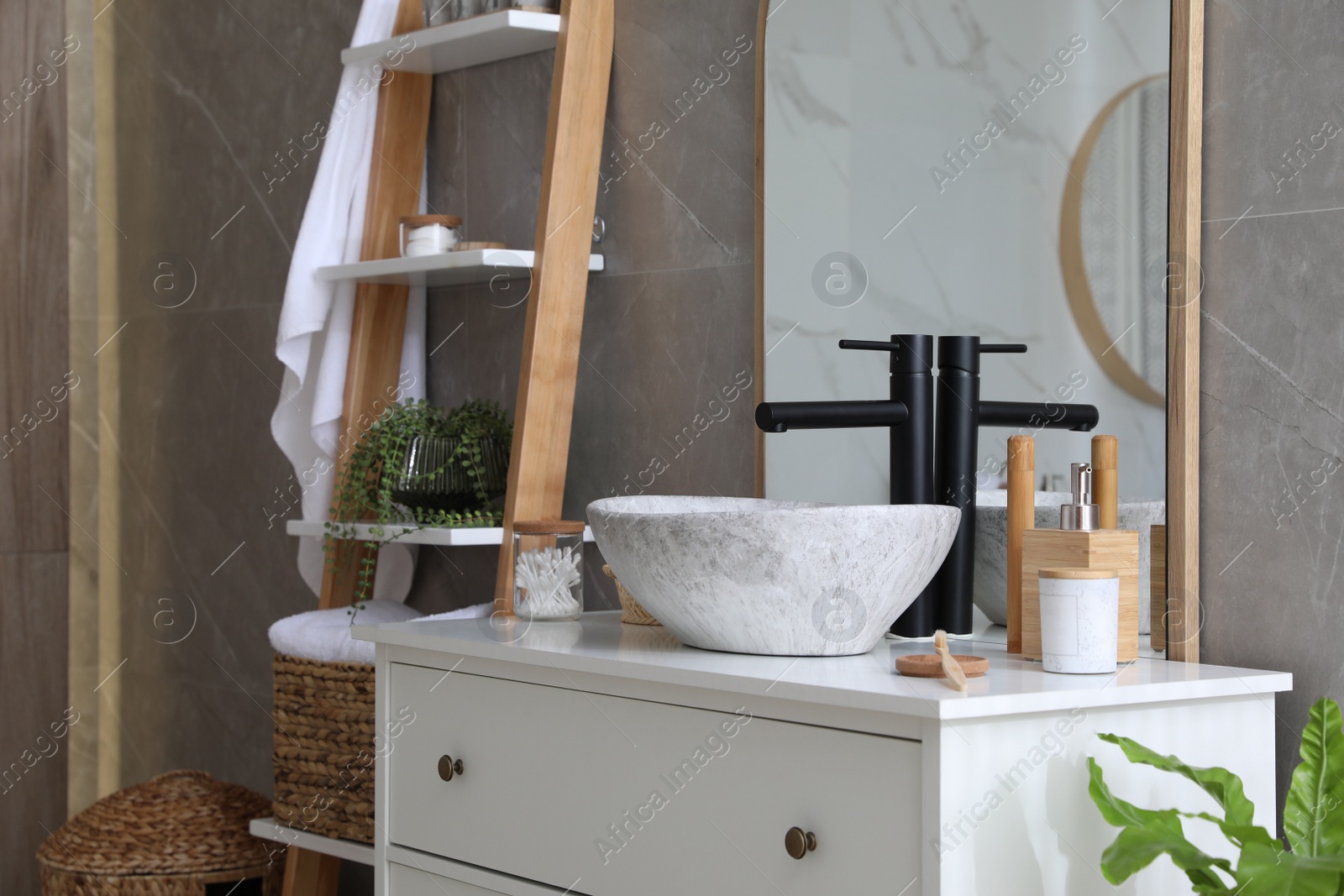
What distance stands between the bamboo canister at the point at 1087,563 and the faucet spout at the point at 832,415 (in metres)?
0.19

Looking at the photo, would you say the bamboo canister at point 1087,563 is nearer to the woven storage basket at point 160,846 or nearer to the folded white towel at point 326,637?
the folded white towel at point 326,637

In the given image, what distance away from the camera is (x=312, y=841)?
6.11ft

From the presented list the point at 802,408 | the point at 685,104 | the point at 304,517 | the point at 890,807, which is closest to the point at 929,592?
the point at 802,408

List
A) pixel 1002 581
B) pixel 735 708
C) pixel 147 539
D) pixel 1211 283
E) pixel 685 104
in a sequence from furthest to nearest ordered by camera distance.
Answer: pixel 147 539, pixel 685 104, pixel 1002 581, pixel 1211 283, pixel 735 708

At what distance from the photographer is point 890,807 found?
101 cm

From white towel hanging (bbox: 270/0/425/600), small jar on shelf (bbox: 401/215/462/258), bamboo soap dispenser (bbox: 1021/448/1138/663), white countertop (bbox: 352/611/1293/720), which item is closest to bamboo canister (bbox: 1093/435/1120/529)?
bamboo soap dispenser (bbox: 1021/448/1138/663)

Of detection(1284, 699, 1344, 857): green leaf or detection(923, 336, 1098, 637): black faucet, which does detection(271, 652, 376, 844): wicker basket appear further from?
detection(1284, 699, 1344, 857): green leaf

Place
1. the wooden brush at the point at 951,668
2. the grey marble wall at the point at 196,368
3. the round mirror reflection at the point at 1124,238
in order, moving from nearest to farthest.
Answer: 1. the wooden brush at the point at 951,668
2. the round mirror reflection at the point at 1124,238
3. the grey marble wall at the point at 196,368

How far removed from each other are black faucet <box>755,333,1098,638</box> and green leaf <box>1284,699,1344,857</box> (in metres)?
0.35

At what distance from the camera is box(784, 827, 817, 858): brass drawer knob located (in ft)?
3.49

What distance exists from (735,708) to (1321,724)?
1.49ft

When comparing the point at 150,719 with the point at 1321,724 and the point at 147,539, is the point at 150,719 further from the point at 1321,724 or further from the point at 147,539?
the point at 1321,724

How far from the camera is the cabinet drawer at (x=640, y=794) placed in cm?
104

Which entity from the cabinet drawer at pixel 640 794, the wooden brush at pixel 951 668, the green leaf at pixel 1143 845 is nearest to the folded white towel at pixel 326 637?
the cabinet drawer at pixel 640 794
